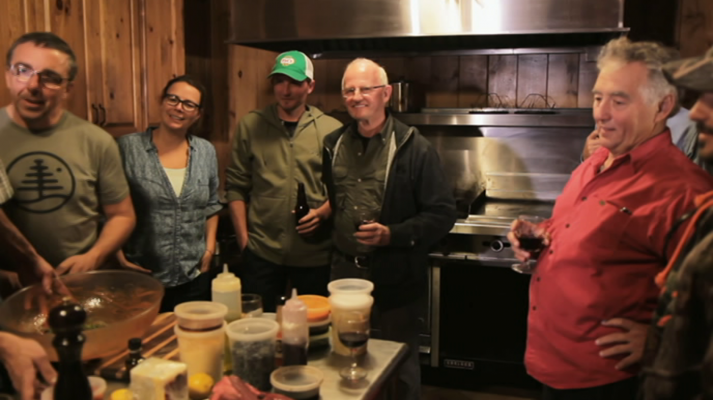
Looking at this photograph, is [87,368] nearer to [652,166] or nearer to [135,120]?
[652,166]

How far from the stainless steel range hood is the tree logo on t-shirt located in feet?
4.71

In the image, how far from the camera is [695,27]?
3291 mm

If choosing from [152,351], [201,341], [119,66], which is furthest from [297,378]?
[119,66]

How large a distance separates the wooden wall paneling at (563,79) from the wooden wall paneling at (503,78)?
203 millimetres

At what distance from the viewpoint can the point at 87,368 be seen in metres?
1.44

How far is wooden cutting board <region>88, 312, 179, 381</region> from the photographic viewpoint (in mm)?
1409

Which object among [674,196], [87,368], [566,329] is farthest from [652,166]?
[87,368]

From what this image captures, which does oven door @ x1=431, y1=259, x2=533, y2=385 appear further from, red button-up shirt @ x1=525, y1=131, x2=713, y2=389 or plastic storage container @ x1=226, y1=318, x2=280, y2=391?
plastic storage container @ x1=226, y1=318, x2=280, y2=391

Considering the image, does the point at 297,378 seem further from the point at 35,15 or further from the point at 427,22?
the point at 427,22

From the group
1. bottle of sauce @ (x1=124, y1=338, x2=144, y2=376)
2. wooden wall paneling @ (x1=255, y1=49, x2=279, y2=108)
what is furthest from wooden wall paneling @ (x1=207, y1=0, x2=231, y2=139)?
bottle of sauce @ (x1=124, y1=338, x2=144, y2=376)

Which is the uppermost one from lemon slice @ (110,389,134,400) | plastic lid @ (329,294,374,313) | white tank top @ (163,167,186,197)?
white tank top @ (163,167,186,197)

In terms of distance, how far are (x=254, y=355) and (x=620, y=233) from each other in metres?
0.94

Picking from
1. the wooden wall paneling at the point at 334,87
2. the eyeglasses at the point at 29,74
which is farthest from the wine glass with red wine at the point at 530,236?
the wooden wall paneling at the point at 334,87

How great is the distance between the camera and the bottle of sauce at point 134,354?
1369 millimetres
